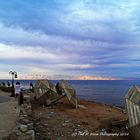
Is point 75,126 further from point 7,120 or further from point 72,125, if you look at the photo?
point 7,120

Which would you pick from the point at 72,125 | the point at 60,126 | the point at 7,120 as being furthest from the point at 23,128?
the point at 72,125

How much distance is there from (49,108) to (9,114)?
16.6 ft

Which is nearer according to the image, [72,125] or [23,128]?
[23,128]

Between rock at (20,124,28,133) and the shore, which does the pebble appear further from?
the shore

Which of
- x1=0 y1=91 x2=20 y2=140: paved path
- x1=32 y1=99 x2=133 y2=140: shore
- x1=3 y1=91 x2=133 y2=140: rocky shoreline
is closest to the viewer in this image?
x1=3 y1=91 x2=133 y2=140: rocky shoreline

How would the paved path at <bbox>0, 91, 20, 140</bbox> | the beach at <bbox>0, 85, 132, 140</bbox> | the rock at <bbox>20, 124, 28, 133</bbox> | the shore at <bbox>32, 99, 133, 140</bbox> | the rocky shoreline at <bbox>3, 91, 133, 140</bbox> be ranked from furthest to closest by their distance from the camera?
1. the shore at <bbox>32, 99, 133, 140</bbox>
2. the beach at <bbox>0, 85, 132, 140</bbox>
3. the paved path at <bbox>0, 91, 20, 140</bbox>
4. the rocky shoreline at <bbox>3, 91, 133, 140</bbox>
5. the rock at <bbox>20, 124, 28, 133</bbox>

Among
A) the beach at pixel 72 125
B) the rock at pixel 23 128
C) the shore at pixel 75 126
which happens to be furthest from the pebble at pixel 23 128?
the shore at pixel 75 126

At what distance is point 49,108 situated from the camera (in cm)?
2230

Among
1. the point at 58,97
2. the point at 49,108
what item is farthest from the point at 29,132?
the point at 58,97

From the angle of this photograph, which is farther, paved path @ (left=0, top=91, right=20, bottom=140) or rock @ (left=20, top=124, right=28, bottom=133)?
paved path @ (left=0, top=91, right=20, bottom=140)

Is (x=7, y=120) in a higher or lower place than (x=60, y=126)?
higher

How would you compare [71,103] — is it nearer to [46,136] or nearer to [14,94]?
[14,94]

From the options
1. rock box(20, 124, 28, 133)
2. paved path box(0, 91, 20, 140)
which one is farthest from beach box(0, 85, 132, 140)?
rock box(20, 124, 28, 133)

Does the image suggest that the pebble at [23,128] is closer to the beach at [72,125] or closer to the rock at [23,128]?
the rock at [23,128]
